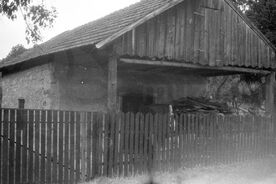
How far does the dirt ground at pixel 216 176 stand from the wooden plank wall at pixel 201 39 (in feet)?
11.8

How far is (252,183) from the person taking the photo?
→ 32.6ft

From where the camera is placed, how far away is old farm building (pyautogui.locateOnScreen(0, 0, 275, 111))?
11.6m

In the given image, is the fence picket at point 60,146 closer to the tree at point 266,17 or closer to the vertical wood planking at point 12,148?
the vertical wood planking at point 12,148

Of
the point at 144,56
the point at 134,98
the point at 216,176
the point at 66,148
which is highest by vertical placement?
the point at 144,56

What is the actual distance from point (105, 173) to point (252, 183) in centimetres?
375

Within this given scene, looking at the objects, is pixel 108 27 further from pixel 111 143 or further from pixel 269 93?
pixel 269 93

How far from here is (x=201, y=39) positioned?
13398 mm

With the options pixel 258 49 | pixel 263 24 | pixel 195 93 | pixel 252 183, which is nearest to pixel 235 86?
pixel 263 24

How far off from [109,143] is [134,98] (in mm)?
6827

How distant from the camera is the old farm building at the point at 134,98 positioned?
8.45 m

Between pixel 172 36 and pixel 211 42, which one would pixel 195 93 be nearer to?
pixel 211 42

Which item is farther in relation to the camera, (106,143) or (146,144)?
(146,144)

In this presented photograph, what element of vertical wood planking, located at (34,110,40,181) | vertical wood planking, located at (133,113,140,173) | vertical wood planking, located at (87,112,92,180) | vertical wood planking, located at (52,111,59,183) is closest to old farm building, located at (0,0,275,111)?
vertical wood planking, located at (133,113,140,173)

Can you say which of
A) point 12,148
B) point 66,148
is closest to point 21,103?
point 66,148
